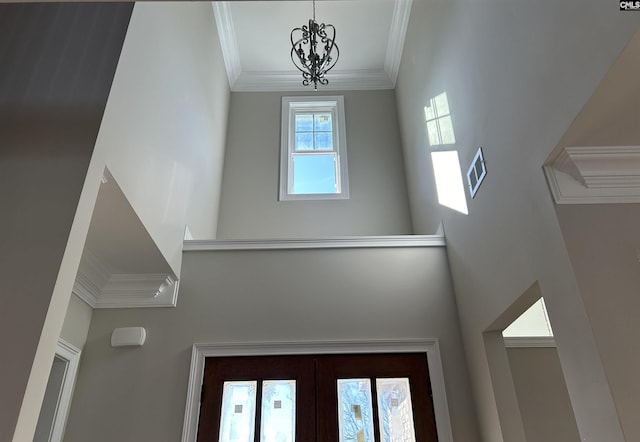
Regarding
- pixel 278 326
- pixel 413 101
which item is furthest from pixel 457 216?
pixel 413 101

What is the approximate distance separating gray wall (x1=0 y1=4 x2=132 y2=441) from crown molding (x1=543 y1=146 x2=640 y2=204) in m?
2.22

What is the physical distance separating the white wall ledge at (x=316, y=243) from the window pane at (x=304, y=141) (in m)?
2.16

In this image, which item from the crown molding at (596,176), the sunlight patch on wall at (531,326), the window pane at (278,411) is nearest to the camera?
the crown molding at (596,176)

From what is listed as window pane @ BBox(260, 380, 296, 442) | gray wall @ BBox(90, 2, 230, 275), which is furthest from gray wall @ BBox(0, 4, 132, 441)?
window pane @ BBox(260, 380, 296, 442)

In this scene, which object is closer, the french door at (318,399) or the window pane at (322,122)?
the french door at (318,399)

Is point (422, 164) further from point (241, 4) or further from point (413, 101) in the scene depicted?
point (241, 4)

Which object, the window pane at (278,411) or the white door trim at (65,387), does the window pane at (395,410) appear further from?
the white door trim at (65,387)

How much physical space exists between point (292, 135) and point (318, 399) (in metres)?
3.44

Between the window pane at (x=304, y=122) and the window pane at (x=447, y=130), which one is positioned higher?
the window pane at (x=304, y=122)

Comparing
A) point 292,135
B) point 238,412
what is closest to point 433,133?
point 292,135

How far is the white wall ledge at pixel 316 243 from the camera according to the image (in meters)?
3.67

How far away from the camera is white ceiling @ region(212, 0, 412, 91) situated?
5234 millimetres

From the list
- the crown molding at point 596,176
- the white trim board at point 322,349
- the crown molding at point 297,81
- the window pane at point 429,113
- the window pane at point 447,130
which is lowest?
the white trim board at point 322,349

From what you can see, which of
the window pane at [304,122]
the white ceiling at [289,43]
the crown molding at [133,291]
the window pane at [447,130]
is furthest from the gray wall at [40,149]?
the window pane at [304,122]
